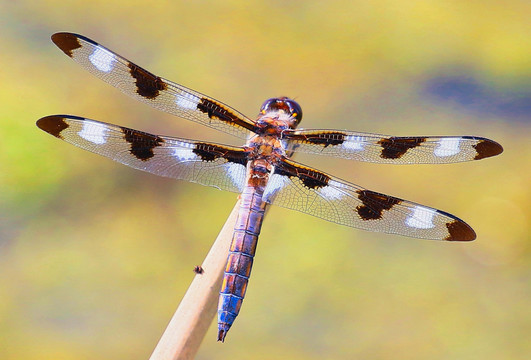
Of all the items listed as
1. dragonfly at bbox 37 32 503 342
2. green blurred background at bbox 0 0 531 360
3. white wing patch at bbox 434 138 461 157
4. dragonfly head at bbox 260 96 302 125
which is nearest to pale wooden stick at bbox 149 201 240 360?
dragonfly at bbox 37 32 503 342

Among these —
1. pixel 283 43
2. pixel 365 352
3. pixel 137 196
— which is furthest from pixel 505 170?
pixel 137 196

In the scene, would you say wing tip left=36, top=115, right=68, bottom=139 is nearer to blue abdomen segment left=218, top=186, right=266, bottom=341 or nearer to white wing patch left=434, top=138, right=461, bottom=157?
blue abdomen segment left=218, top=186, right=266, bottom=341

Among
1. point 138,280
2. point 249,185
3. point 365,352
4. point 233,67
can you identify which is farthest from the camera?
point 233,67

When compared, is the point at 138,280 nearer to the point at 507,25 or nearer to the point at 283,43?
the point at 283,43

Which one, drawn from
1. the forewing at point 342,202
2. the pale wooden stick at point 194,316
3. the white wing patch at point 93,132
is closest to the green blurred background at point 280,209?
the forewing at point 342,202

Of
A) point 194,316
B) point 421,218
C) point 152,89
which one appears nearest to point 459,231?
point 421,218

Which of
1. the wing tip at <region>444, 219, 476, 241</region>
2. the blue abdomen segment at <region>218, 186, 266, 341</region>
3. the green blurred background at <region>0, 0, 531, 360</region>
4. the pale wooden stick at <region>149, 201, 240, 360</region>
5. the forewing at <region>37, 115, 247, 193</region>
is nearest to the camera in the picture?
the pale wooden stick at <region>149, 201, 240, 360</region>
